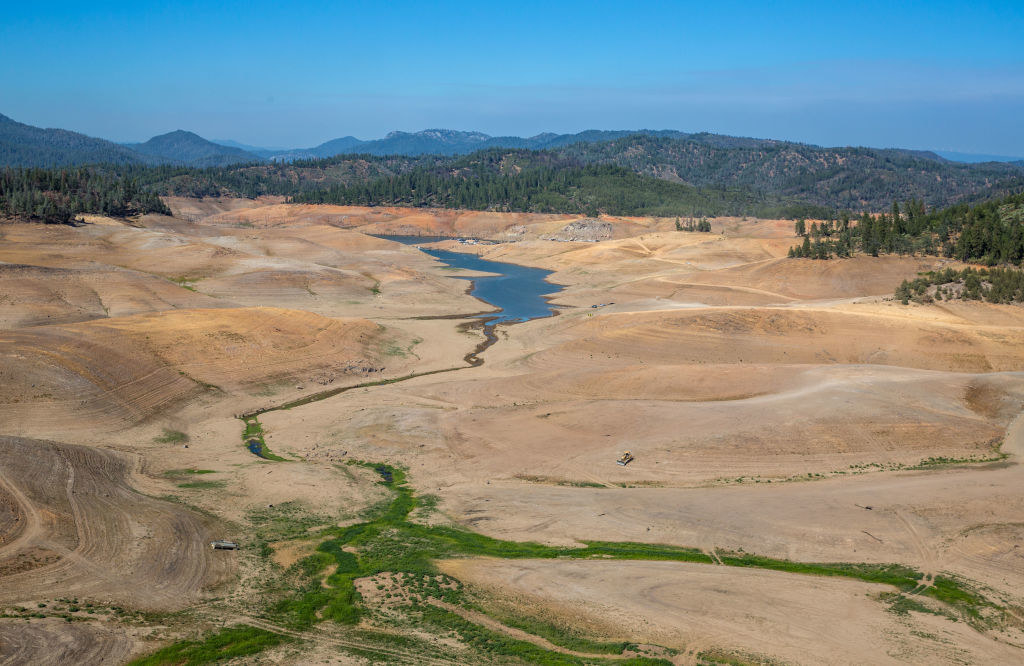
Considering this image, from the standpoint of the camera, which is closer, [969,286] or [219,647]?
[219,647]

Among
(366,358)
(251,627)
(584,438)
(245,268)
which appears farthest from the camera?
(245,268)

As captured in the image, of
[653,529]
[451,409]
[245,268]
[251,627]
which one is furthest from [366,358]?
[245,268]

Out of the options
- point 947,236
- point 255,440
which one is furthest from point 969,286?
point 255,440

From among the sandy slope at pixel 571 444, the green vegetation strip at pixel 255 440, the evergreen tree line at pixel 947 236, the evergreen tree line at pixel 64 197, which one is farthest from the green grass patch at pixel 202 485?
the evergreen tree line at pixel 64 197

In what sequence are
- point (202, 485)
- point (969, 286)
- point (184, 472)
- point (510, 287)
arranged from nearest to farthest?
point (202, 485) → point (184, 472) → point (969, 286) → point (510, 287)

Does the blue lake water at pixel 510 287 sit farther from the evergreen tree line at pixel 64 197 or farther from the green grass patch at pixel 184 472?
the evergreen tree line at pixel 64 197

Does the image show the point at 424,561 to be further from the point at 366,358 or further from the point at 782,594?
the point at 366,358

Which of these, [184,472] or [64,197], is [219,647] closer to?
[184,472]
